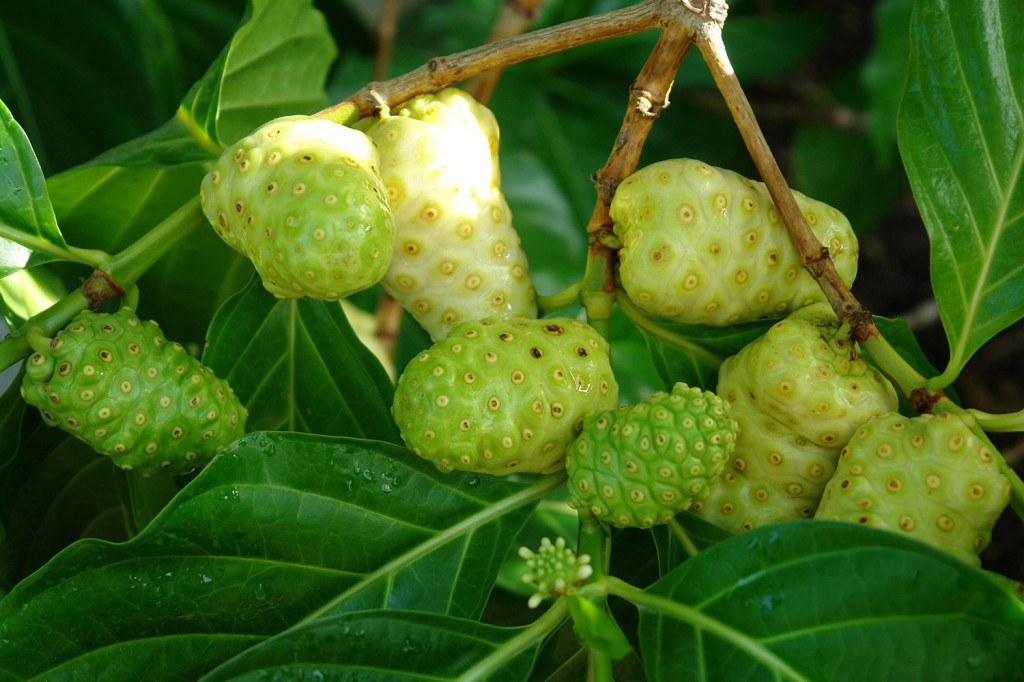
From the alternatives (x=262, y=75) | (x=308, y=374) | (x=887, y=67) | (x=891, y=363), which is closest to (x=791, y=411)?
(x=891, y=363)

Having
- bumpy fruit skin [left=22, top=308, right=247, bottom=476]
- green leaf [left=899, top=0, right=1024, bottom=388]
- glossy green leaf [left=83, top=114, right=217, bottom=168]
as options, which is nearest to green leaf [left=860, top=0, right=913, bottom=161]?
green leaf [left=899, top=0, right=1024, bottom=388]

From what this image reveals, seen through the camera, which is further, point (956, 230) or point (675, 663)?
point (956, 230)

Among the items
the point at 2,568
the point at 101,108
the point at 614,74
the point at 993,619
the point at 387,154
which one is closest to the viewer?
the point at 993,619

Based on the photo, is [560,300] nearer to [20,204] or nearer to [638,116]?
[638,116]

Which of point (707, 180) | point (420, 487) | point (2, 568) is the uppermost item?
point (707, 180)

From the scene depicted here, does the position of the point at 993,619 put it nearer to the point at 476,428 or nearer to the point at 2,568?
the point at 476,428

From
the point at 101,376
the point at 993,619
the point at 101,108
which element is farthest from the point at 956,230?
the point at 101,108
